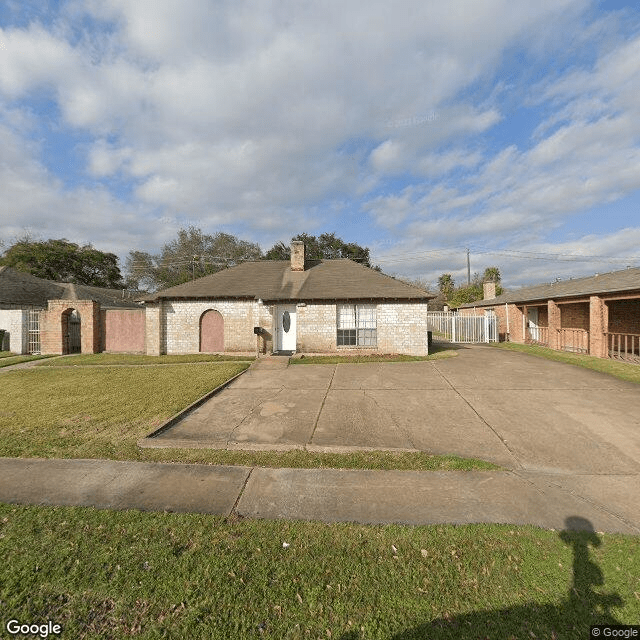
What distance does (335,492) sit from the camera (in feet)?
11.1

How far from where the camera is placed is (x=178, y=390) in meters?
7.65

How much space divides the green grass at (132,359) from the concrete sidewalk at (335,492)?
28.7ft

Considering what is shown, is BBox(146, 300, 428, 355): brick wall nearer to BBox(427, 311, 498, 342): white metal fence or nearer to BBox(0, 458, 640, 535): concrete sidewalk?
BBox(427, 311, 498, 342): white metal fence

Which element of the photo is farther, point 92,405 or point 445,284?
point 445,284

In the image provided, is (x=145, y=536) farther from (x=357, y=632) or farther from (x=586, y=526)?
(x=586, y=526)

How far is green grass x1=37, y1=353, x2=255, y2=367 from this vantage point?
1229 cm

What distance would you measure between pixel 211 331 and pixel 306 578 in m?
13.1

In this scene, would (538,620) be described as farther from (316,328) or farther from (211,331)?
(211,331)

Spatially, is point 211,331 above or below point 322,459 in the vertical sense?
above

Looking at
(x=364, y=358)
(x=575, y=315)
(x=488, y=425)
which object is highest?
(x=575, y=315)

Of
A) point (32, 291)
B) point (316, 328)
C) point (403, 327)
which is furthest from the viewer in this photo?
point (32, 291)

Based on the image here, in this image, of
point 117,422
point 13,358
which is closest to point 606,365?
point 117,422

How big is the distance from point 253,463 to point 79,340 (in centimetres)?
1725

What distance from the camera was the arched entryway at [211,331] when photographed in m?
14.2
